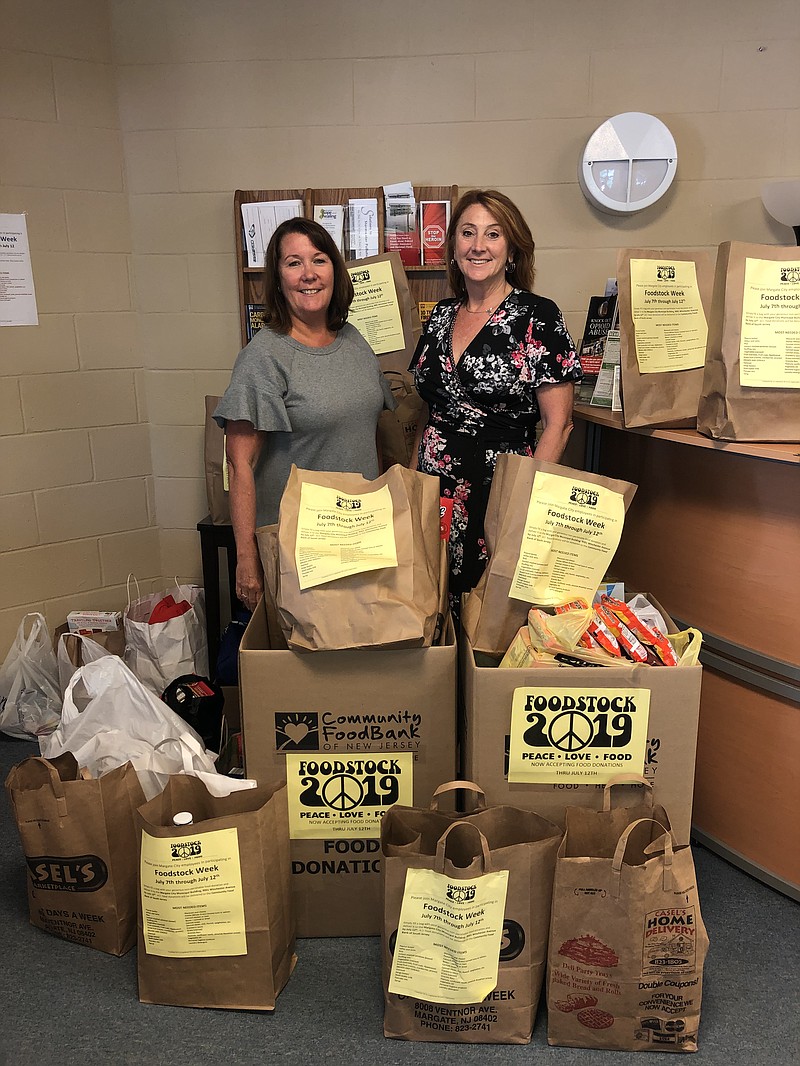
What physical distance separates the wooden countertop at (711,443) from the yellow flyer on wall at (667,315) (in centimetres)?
15

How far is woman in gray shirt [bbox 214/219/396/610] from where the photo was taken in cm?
207

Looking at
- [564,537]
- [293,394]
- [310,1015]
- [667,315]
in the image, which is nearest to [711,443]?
[667,315]

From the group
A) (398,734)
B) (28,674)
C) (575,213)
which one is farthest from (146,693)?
(575,213)

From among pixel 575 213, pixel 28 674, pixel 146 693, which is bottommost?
pixel 28 674

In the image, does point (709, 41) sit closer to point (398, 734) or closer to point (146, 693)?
point (398, 734)

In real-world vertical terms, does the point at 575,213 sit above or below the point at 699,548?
above

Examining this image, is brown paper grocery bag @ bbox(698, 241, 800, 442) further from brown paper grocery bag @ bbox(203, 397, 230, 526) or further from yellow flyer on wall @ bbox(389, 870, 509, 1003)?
brown paper grocery bag @ bbox(203, 397, 230, 526)

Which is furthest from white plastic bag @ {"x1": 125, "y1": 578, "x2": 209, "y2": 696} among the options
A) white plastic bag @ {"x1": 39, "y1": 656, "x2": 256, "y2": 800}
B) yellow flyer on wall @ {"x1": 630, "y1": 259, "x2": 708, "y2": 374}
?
yellow flyer on wall @ {"x1": 630, "y1": 259, "x2": 708, "y2": 374}

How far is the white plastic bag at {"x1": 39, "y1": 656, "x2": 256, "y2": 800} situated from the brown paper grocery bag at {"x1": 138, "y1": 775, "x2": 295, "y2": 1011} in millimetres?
223

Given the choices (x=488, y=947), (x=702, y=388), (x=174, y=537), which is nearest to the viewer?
(x=488, y=947)

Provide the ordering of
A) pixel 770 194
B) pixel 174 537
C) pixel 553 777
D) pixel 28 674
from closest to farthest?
pixel 553 777, pixel 770 194, pixel 28 674, pixel 174 537

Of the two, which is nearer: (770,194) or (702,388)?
(702,388)

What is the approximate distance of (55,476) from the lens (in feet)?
9.65

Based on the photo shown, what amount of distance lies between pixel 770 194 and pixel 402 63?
1.26m
